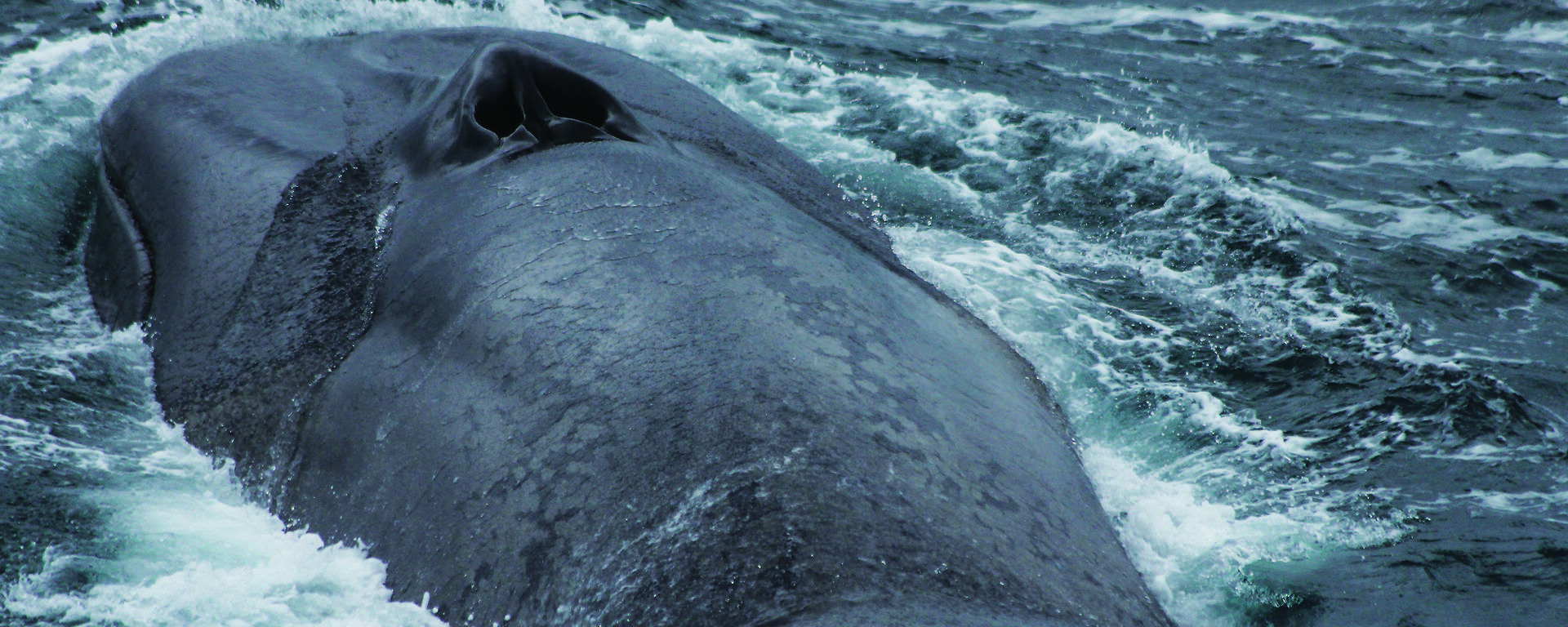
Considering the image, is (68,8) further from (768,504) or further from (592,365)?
(768,504)

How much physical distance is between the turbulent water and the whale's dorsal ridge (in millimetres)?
1356

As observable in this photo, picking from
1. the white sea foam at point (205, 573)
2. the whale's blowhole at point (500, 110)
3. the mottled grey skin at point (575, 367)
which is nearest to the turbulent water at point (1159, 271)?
the white sea foam at point (205, 573)

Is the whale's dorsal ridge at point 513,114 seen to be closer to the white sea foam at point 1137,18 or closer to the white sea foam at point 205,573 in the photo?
the white sea foam at point 205,573

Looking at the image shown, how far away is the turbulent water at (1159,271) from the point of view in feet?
12.1

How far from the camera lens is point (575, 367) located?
317 cm

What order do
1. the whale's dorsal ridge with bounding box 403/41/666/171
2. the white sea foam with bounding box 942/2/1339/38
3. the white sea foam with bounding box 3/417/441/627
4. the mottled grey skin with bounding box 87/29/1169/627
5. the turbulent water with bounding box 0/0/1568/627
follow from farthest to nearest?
the white sea foam with bounding box 942/2/1339/38
the whale's dorsal ridge with bounding box 403/41/666/171
the turbulent water with bounding box 0/0/1568/627
the white sea foam with bounding box 3/417/441/627
the mottled grey skin with bounding box 87/29/1169/627

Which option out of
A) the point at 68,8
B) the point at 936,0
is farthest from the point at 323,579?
the point at 936,0

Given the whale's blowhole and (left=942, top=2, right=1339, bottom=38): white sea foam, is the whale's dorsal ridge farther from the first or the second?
(left=942, top=2, right=1339, bottom=38): white sea foam

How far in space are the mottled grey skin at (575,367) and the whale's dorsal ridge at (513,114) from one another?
0.5 inches

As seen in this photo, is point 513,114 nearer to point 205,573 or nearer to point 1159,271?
point 205,573

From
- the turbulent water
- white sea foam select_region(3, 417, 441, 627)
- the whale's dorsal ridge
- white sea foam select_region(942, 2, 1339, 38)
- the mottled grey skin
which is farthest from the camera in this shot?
white sea foam select_region(942, 2, 1339, 38)

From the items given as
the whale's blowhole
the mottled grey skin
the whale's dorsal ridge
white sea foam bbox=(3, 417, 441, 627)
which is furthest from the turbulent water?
the whale's blowhole

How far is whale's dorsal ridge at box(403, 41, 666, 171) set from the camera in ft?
14.1

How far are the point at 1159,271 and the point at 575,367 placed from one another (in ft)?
13.3
